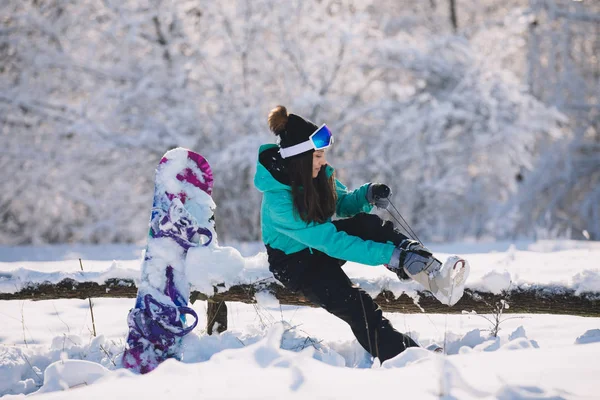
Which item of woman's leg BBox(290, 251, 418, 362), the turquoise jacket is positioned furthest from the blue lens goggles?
woman's leg BBox(290, 251, 418, 362)

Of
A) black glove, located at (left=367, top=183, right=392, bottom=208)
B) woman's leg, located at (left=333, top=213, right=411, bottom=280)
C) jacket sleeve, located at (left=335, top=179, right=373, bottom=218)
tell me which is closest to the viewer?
woman's leg, located at (left=333, top=213, right=411, bottom=280)

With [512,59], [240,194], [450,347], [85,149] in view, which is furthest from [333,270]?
[512,59]

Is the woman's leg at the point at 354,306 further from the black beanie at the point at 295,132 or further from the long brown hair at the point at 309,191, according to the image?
the black beanie at the point at 295,132

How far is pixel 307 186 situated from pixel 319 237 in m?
0.35

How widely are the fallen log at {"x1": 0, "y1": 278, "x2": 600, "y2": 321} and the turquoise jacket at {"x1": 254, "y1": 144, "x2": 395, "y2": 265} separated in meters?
0.29

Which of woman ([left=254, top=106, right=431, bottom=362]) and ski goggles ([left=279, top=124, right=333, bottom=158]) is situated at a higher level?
ski goggles ([left=279, top=124, right=333, bottom=158])

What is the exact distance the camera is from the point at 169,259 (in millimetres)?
3291

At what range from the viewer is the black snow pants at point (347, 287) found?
298 centimetres

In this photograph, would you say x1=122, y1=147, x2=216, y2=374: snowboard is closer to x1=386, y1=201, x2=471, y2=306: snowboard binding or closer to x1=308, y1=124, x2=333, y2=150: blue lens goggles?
x1=308, y1=124, x2=333, y2=150: blue lens goggles

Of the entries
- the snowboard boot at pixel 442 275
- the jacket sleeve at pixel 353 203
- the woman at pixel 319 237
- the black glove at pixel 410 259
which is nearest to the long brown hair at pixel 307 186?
the woman at pixel 319 237

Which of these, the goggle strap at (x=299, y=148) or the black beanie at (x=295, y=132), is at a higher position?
the black beanie at (x=295, y=132)

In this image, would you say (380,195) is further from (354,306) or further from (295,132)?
(354,306)

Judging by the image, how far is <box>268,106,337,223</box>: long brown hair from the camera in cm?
314

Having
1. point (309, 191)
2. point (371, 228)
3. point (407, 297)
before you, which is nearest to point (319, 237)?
point (309, 191)
